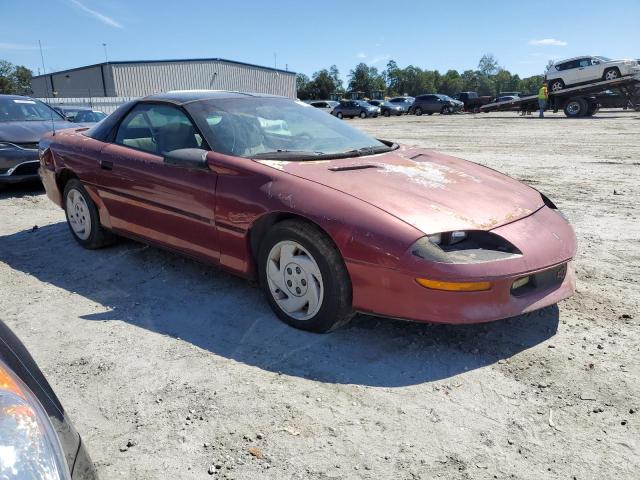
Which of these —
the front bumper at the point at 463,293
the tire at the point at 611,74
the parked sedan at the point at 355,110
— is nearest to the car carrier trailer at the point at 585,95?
the tire at the point at 611,74

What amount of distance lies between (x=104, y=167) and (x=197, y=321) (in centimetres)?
171

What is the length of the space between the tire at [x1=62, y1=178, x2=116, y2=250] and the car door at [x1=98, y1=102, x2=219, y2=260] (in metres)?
0.31

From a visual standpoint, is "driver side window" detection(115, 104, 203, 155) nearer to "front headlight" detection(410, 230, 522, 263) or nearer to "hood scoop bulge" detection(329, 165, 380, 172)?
"hood scoop bulge" detection(329, 165, 380, 172)

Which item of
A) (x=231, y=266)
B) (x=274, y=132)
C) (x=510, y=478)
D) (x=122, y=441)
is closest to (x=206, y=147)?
(x=274, y=132)

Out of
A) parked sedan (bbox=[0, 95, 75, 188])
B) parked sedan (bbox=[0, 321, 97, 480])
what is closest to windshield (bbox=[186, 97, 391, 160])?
parked sedan (bbox=[0, 321, 97, 480])

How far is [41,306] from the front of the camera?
3.54m

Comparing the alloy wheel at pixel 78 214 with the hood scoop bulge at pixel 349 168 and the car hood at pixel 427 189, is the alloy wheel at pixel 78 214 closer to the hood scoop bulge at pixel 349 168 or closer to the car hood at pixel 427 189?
the car hood at pixel 427 189

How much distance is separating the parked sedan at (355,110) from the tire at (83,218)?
110 feet

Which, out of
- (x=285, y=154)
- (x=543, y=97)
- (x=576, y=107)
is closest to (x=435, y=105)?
(x=543, y=97)

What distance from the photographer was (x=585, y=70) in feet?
81.5

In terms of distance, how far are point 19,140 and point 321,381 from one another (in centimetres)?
641

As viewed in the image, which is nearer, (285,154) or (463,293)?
(463,293)

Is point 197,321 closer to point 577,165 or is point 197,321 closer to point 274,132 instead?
point 274,132

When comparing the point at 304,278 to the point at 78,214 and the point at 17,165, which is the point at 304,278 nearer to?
the point at 78,214
